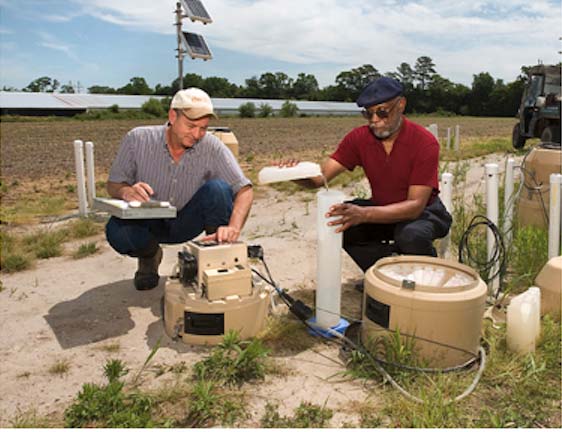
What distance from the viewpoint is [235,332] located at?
250cm

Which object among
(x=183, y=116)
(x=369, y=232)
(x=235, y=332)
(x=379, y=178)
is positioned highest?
(x=183, y=116)

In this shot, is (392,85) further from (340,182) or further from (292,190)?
(340,182)

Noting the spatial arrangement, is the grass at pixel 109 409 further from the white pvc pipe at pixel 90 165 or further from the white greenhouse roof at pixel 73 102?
the white greenhouse roof at pixel 73 102

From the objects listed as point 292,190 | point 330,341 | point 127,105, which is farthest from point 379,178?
point 127,105

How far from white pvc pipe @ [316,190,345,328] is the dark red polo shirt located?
1.83 feet

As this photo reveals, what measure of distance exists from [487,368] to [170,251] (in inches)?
113

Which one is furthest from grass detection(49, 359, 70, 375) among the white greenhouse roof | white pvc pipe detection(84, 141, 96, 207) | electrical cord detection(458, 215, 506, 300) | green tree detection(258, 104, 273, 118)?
green tree detection(258, 104, 273, 118)

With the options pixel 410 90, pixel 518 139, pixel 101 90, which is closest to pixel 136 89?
pixel 101 90

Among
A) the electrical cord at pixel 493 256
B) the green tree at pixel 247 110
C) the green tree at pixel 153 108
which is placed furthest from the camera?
the green tree at pixel 247 110

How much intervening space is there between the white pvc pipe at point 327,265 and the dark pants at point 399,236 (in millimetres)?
492

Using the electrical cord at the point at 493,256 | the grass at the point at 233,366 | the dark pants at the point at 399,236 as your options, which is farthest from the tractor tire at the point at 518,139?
the grass at the point at 233,366

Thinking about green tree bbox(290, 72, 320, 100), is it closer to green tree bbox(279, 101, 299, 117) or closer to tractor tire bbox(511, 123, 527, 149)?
green tree bbox(279, 101, 299, 117)

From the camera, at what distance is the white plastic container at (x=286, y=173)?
2.67 m

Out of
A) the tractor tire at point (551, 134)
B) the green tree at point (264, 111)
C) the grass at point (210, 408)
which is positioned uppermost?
the green tree at point (264, 111)
